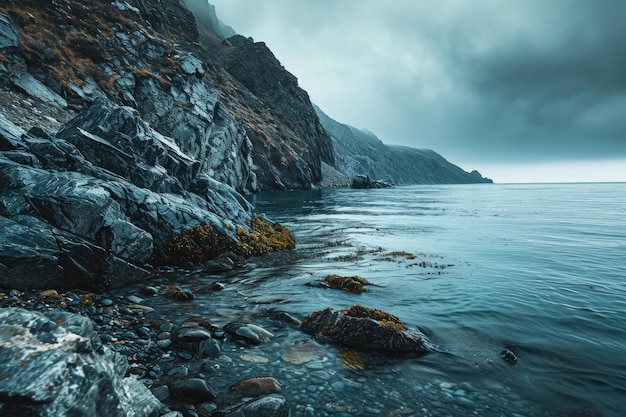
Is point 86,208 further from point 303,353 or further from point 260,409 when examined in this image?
point 260,409

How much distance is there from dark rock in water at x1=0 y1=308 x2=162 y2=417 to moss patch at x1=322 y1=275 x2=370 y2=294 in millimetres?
10085

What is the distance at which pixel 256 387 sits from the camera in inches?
259

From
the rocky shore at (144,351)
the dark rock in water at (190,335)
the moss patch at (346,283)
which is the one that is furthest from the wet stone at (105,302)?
the moss patch at (346,283)

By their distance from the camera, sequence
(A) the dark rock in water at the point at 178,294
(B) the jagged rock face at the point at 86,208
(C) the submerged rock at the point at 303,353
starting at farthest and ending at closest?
(A) the dark rock in water at the point at 178,294, (B) the jagged rock face at the point at 86,208, (C) the submerged rock at the point at 303,353

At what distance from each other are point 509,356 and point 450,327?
7.15 feet

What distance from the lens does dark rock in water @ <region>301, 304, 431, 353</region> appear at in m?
8.91

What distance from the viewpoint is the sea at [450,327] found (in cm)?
682

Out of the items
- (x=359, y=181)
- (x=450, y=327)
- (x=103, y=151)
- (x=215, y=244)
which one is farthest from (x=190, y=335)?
(x=359, y=181)

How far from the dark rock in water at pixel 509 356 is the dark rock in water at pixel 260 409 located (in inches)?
244

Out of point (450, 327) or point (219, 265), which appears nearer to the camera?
point (450, 327)

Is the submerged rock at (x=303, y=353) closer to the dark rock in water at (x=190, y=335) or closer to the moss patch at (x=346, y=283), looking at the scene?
the dark rock in water at (x=190, y=335)

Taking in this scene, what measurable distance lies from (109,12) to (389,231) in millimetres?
74795

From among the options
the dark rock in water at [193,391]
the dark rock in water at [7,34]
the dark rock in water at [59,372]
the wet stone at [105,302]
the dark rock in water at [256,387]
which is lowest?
the dark rock in water at [256,387]

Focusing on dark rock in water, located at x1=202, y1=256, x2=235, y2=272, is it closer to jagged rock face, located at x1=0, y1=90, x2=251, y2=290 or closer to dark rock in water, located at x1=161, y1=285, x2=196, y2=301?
jagged rock face, located at x1=0, y1=90, x2=251, y2=290
